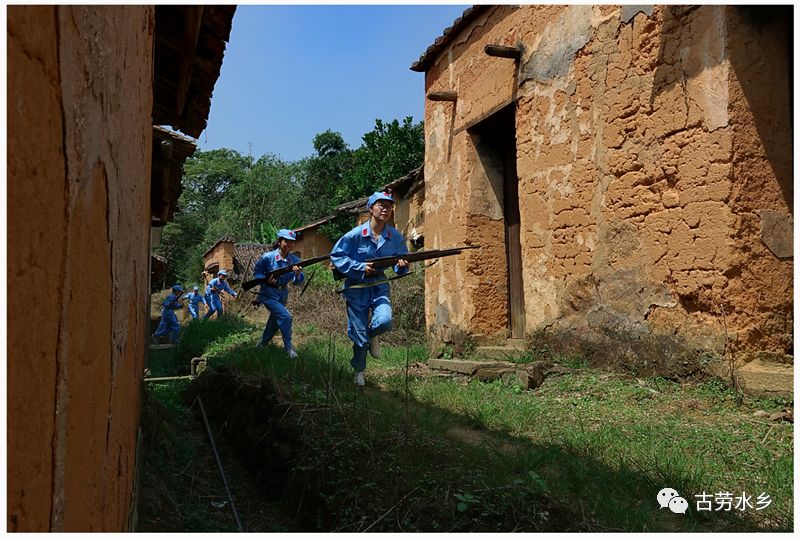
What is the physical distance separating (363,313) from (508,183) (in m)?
3.25

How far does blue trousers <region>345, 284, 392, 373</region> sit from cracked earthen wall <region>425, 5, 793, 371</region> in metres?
1.93

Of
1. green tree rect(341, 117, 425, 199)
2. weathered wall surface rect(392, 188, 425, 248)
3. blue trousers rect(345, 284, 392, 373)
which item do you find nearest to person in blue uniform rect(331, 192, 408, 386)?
blue trousers rect(345, 284, 392, 373)

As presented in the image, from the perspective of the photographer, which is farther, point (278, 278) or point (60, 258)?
point (278, 278)

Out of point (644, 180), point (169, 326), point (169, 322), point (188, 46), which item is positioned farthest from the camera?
point (169, 326)

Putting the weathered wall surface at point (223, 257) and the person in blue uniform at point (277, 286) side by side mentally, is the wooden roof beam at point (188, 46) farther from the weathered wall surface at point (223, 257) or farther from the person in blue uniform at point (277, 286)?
the weathered wall surface at point (223, 257)

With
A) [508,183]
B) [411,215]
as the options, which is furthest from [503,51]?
[411,215]

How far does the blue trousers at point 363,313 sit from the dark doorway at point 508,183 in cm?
259

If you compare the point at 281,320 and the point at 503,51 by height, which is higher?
the point at 503,51

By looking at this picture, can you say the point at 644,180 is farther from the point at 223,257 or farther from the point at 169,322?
the point at 223,257

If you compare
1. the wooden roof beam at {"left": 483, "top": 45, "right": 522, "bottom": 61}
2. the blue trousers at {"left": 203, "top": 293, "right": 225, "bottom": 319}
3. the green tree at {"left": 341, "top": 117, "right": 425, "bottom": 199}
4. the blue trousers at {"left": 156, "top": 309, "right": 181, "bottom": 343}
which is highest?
the green tree at {"left": 341, "top": 117, "right": 425, "bottom": 199}

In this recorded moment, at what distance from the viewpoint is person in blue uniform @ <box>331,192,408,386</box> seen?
584 centimetres

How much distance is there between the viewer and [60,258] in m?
0.82

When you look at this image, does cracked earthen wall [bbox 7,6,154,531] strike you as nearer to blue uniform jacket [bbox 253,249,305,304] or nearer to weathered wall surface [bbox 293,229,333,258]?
blue uniform jacket [bbox 253,249,305,304]

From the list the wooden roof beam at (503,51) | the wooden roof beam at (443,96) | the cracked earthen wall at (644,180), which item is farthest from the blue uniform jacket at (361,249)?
the wooden roof beam at (443,96)
